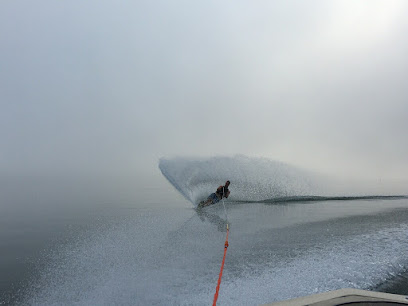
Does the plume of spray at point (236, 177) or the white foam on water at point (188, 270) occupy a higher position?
the plume of spray at point (236, 177)

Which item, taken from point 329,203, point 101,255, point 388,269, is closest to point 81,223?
point 101,255

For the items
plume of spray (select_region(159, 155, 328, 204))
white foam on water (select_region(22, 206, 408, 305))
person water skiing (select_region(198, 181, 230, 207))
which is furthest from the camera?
plume of spray (select_region(159, 155, 328, 204))

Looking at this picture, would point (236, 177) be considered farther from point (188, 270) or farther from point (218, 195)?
point (188, 270)

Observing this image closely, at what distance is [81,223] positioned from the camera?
376 inches

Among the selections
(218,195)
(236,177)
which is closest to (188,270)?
(218,195)

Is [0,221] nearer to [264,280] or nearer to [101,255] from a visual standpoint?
[101,255]

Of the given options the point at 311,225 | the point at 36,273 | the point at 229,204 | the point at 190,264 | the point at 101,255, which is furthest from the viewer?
the point at 229,204

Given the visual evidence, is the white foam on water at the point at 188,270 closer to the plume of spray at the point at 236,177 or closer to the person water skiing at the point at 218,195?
the person water skiing at the point at 218,195

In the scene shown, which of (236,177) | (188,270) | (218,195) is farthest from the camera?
(236,177)

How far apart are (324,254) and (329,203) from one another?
383 inches

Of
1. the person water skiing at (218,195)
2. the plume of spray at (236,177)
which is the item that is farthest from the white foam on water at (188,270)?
the plume of spray at (236,177)

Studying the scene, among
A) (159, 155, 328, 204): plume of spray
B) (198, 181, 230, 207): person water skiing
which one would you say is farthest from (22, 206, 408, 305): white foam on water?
(159, 155, 328, 204): plume of spray

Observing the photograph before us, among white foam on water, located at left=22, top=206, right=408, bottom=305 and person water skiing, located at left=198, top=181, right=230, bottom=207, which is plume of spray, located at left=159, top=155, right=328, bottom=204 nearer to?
person water skiing, located at left=198, top=181, right=230, bottom=207

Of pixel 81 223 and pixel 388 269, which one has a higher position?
pixel 81 223
